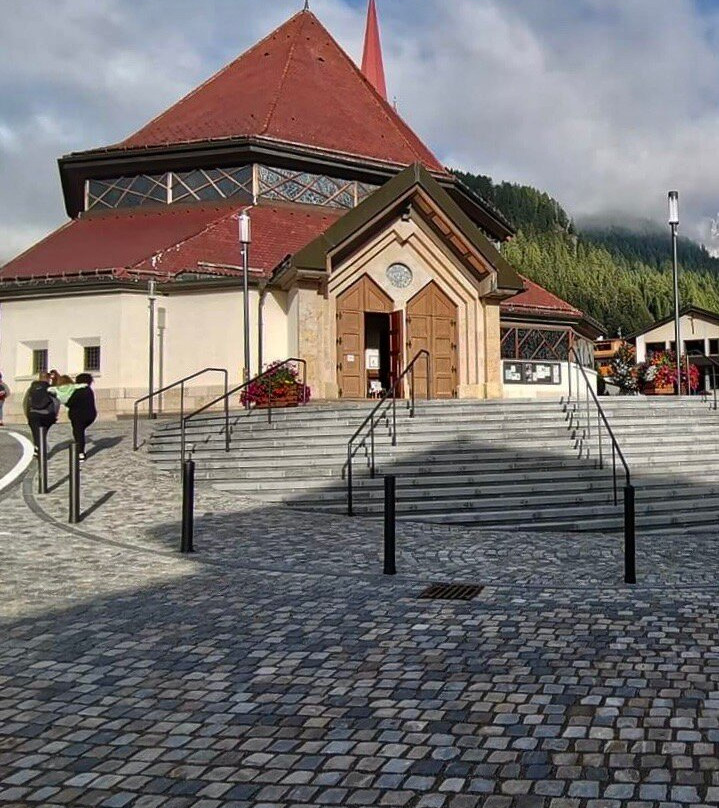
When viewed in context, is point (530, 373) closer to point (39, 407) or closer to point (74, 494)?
point (39, 407)

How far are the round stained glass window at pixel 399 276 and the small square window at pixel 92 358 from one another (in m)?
9.13

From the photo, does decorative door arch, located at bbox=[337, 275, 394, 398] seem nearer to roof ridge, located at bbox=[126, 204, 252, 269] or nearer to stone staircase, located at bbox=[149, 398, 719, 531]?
stone staircase, located at bbox=[149, 398, 719, 531]

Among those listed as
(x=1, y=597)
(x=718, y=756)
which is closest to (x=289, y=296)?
(x=1, y=597)

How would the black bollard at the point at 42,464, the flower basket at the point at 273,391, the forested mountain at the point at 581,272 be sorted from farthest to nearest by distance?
the forested mountain at the point at 581,272 < the flower basket at the point at 273,391 < the black bollard at the point at 42,464

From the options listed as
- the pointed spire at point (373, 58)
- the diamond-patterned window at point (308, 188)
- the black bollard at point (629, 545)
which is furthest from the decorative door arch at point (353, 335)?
the pointed spire at point (373, 58)

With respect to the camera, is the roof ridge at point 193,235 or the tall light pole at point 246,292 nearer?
the tall light pole at point 246,292

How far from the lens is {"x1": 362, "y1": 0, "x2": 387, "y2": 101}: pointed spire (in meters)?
48.3

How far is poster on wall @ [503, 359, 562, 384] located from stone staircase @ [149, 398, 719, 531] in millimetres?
8208

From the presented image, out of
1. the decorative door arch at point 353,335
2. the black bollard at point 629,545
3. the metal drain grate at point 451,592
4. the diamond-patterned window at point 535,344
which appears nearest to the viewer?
the metal drain grate at point 451,592

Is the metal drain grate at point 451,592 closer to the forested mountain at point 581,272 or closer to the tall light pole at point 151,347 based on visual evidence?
the tall light pole at point 151,347

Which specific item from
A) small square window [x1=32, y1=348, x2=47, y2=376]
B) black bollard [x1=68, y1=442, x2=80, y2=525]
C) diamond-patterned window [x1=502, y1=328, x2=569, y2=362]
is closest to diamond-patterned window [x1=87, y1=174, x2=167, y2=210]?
small square window [x1=32, y1=348, x2=47, y2=376]

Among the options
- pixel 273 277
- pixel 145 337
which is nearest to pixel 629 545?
pixel 273 277

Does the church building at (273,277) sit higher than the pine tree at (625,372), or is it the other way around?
the church building at (273,277)

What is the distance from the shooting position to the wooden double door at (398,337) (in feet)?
69.0
